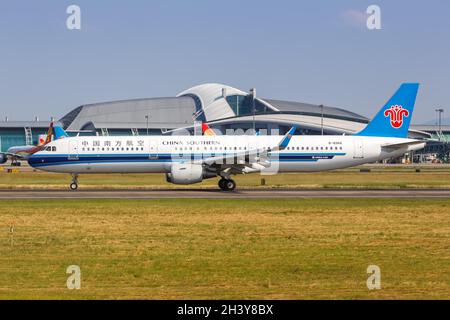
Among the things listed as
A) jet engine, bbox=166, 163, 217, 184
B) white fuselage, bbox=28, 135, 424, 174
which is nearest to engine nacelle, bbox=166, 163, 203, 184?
jet engine, bbox=166, 163, 217, 184

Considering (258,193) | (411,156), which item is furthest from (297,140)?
(411,156)

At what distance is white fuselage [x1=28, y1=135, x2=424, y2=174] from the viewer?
50969 mm

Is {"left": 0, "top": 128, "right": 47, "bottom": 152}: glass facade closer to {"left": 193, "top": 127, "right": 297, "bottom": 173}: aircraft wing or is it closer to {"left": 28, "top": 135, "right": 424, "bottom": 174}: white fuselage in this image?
{"left": 28, "top": 135, "right": 424, "bottom": 174}: white fuselage

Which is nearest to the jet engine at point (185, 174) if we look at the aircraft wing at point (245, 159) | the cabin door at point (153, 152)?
the aircraft wing at point (245, 159)

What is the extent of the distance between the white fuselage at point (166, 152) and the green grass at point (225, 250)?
15.4 m

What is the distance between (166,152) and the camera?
50906 millimetres

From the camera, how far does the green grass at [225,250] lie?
52.8 ft

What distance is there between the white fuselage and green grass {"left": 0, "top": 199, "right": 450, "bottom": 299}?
50.6ft

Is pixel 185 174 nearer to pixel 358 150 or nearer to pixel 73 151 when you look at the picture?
pixel 73 151

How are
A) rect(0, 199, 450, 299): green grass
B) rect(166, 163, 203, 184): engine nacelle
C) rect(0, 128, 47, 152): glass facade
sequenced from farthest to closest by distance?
rect(0, 128, 47, 152): glass facade < rect(166, 163, 203, 184): engine nacelle < rect(0, 199, 450, 299): green grass

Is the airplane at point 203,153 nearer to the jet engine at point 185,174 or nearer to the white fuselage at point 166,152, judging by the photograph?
the white fuselage at point 166,152

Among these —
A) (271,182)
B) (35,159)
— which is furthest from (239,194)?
(35,159)
